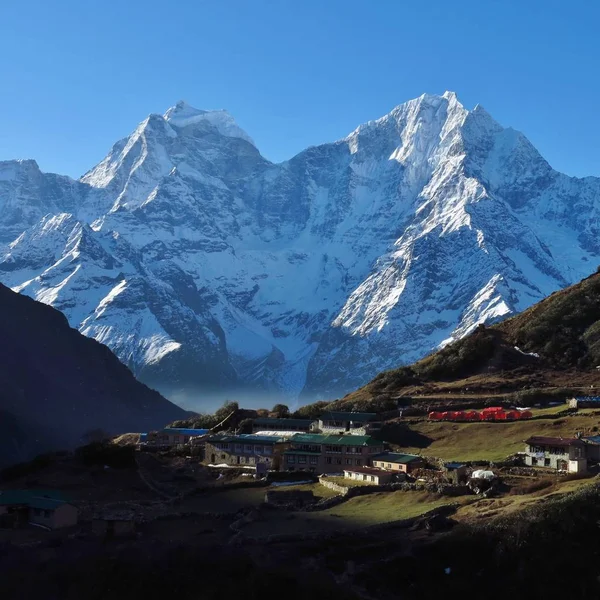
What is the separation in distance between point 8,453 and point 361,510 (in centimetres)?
9084

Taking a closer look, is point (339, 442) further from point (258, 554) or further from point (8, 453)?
point (8, 453)

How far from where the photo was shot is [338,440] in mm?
73750

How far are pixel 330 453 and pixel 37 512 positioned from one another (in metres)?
23.5

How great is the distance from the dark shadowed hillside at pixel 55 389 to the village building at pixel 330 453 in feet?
242

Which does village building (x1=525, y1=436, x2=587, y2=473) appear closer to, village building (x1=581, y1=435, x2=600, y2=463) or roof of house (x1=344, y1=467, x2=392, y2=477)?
village building (x1=581, y1=435, x2=600, y2=463)

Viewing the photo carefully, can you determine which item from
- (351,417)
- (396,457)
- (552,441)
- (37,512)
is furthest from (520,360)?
(37,512)

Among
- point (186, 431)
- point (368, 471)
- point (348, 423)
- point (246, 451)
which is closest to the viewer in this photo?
point (368, 471)

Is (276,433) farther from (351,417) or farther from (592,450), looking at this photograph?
(592,450)

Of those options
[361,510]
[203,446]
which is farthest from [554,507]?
[203,446]

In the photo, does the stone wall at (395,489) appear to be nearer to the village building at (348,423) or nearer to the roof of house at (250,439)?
the roof of house at (250,439)

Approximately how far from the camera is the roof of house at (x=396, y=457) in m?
66.3

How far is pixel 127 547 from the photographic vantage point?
48.2 meters

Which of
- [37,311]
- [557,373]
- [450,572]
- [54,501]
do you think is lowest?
[450,572]

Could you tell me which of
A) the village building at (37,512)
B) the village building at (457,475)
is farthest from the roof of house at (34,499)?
the village building at (457,475)
